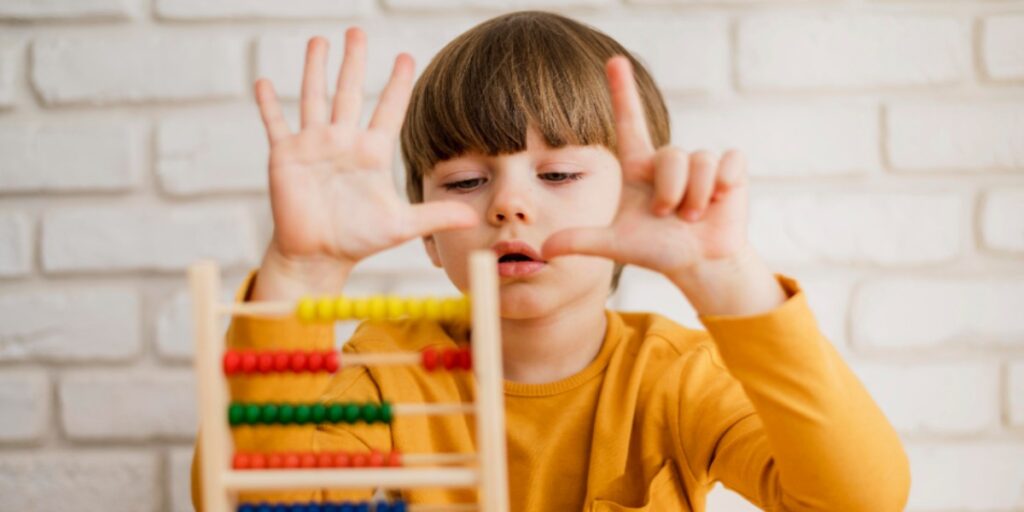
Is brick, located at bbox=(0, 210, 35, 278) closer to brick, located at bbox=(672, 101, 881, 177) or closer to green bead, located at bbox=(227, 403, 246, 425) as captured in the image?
green bead, located at bbox=(227, 403, 246, 425)

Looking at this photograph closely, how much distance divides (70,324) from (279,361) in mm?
770

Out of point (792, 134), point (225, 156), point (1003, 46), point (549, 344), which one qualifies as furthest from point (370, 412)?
point (1003, 46)

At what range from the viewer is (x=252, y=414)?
30.3 inches

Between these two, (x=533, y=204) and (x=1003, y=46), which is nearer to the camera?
(x=533, y=204)

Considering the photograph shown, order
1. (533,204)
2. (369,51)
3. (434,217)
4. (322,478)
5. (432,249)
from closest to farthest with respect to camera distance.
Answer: (322,478) → (434,217) → (533,204) → (432,249) → (369,51)

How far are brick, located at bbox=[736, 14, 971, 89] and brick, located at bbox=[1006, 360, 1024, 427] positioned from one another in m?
0.41

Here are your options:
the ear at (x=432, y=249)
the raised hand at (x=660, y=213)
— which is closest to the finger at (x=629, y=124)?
the raised hand at (x=660, y=213)

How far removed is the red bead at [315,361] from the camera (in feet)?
2.57

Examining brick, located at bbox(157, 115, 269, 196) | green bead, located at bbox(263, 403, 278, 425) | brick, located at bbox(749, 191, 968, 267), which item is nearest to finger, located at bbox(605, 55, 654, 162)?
green bead, located at bbox(263, 403, 278, 425)

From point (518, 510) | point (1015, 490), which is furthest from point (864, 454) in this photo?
point (1015, 490)

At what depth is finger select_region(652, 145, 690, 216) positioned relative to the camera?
784mm

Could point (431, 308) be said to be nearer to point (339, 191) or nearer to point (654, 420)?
point (339, 191)

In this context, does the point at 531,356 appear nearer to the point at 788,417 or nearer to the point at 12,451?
the point at 788,417

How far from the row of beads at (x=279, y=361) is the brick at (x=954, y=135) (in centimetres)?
94
